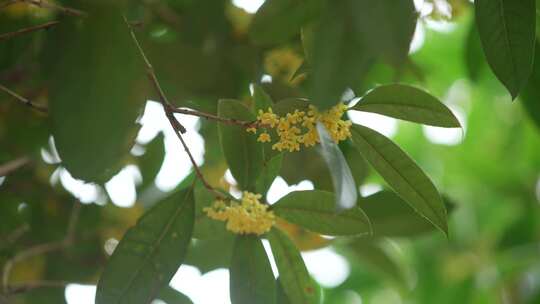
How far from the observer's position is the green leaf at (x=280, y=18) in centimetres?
103

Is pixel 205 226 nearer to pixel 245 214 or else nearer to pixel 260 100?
pixel 245 214

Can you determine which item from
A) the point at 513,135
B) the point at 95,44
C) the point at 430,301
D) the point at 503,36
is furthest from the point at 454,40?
the point at 95,44

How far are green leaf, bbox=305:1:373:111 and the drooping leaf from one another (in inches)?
3.4

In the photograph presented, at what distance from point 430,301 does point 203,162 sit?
1900 mm

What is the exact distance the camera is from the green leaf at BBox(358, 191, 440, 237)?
1.20 metres

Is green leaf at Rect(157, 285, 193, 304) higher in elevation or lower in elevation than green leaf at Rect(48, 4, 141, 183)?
lower

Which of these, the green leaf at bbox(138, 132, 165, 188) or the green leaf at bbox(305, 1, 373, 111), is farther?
the green leaf at bbox(138, 132, 165, 188)

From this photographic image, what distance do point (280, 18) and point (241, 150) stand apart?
26 centimetres

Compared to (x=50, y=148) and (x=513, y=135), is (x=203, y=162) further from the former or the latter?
(x=513, y=135)

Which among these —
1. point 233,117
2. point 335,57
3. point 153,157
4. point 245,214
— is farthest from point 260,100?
point 153,157

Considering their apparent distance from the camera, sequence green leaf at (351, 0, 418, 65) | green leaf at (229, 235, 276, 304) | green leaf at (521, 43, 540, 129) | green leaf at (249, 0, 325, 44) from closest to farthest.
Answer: green leaf at (351, 0, 418, 65)
green leaf at (229, 235, 276, 304)
green leaf at (249, 0, 325, 44)
green leaf at (521, 43, 540, 129)

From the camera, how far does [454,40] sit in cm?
303

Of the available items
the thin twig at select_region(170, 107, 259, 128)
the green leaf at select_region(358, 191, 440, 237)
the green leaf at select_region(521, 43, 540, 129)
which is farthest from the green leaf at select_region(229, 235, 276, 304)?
the green leaf at select_region(521, 43, 540, 129)

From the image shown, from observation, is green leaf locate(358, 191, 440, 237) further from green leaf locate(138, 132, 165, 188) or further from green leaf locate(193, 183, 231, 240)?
green leaf locate(138, 132, 165, 188)
